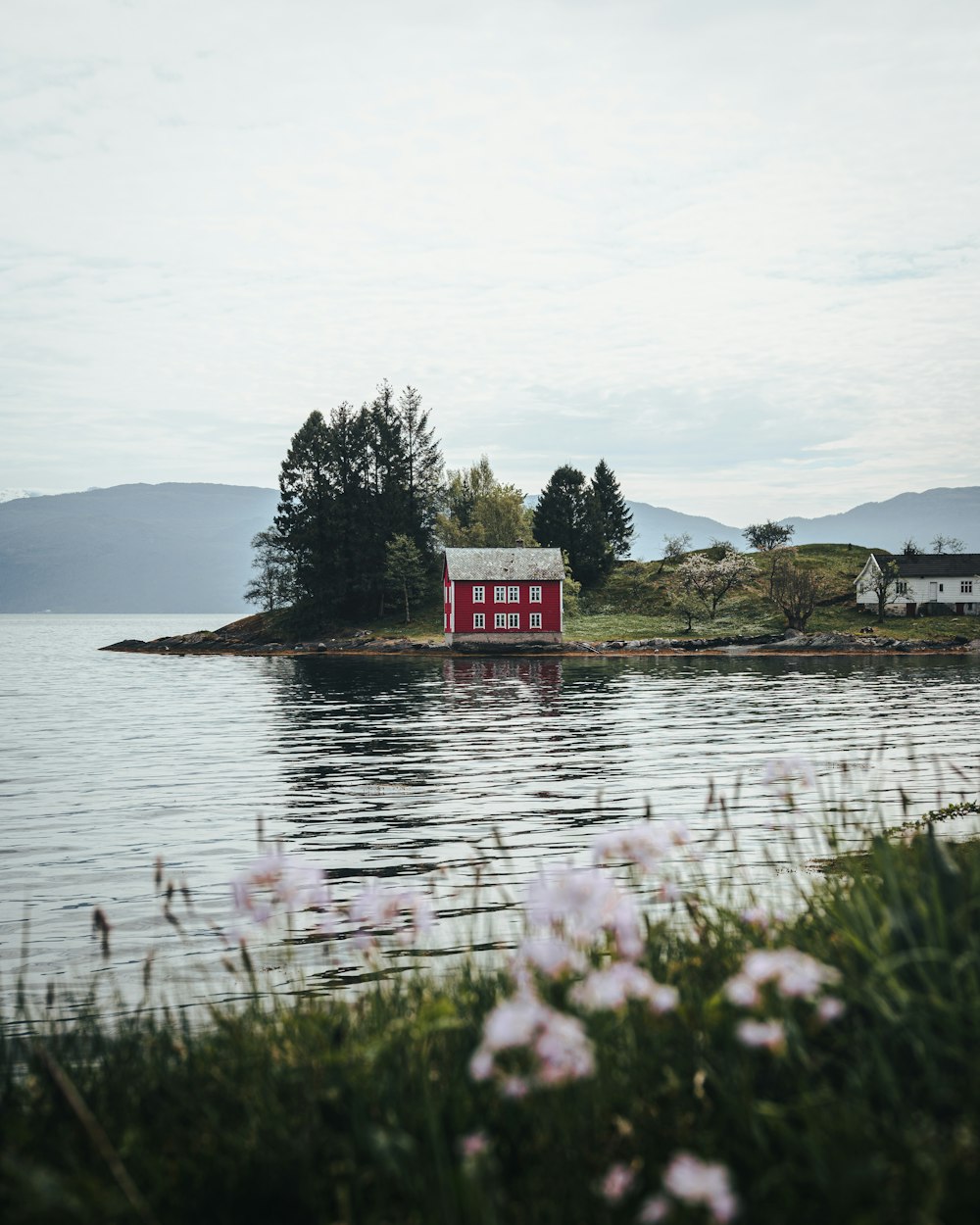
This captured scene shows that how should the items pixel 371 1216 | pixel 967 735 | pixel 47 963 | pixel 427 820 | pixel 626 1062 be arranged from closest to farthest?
pixel 371 1216
pixel 626 1062
pixel 47 963
pixel 427 820
pixel 967 735

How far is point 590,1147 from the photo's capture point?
366 cm

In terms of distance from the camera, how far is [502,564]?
83.6 meters

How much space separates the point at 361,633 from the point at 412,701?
159ft

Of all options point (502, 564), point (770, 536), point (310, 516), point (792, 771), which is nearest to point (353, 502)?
point (310, 516)

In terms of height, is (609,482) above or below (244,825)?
above

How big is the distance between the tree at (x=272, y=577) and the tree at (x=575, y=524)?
25.0 m

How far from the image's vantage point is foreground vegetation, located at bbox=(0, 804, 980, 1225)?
122 inches

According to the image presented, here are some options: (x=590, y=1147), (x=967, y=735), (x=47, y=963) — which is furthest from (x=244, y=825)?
(x=967, y=735)

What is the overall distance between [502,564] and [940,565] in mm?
37805

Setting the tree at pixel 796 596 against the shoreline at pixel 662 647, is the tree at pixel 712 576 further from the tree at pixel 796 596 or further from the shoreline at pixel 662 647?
A: the shoreline at pixel 662 647

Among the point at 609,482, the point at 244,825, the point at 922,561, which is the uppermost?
the point at 609,482

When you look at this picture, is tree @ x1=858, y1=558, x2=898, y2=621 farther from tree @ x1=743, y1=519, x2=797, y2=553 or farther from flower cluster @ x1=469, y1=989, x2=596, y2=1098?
flower cluster @ x1=469, y1=989, x2=596, y2=1098

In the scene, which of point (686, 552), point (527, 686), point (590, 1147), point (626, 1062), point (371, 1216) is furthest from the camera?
point (686, 552)

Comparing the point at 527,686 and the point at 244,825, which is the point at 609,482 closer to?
the point at 527,686
